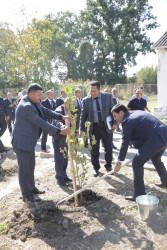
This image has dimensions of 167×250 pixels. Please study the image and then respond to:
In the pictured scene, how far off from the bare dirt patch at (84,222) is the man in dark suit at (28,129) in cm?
51

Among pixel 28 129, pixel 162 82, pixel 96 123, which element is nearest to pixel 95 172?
pixel 96 123

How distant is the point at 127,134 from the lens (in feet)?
12.7

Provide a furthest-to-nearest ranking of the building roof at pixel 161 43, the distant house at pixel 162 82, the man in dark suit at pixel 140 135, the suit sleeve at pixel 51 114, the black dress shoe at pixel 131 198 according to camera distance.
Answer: the distant house at pixel 162 82
the building roof at pixel 161 43
the suit sleeve at pixel 51 114
the black dress shoe at pixel 131 198
the man in dark suit at pixel 140 135

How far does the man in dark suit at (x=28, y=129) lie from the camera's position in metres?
3.92

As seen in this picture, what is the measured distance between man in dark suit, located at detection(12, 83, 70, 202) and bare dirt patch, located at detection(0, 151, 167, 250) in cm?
51

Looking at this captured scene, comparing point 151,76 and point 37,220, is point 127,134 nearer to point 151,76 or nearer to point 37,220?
point 37,220

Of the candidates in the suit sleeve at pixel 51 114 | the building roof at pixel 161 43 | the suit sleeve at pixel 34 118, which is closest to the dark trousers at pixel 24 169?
the suit sleeve at pixel 34 118

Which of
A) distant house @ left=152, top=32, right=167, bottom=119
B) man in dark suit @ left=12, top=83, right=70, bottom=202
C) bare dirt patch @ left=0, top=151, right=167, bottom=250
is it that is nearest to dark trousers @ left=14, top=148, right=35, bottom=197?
man in dark suit @ left=12, top=83, right=70, bottom=202

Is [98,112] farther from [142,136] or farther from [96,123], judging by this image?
[142,136]

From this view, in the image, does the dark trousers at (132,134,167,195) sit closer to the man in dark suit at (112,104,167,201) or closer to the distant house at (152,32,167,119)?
the man in dark suit at (112,104,167,201)

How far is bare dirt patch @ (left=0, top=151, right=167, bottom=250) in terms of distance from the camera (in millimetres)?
3115

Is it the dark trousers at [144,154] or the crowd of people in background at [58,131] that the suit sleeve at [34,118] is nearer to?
the crowd of people in background at [58,131]

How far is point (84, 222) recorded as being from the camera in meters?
3.57

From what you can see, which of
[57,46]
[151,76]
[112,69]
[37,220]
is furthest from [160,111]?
[57,46]
